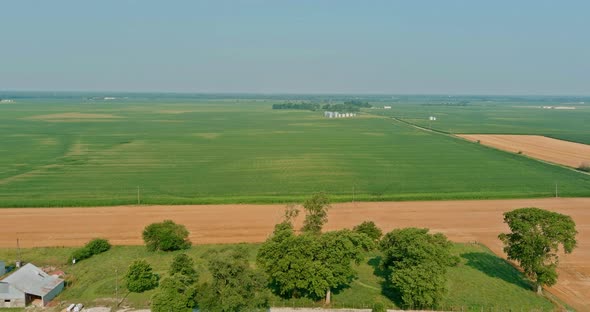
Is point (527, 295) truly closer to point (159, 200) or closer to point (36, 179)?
point (159, 200)

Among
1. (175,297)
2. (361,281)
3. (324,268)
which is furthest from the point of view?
(361,281)

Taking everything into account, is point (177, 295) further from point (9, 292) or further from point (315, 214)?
point (315, 214)

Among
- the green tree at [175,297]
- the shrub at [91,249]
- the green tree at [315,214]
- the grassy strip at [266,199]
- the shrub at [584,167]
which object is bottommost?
the shrub at [91,249]

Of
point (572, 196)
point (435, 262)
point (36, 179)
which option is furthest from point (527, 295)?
point (36, 179)

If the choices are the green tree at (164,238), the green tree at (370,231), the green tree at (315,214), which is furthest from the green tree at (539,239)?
the green tree at (164,238)

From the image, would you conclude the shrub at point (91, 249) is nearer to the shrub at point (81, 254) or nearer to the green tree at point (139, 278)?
the shrub at point (81, 254)

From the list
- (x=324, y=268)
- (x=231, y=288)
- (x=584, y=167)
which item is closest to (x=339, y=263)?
(x=324, y=268)

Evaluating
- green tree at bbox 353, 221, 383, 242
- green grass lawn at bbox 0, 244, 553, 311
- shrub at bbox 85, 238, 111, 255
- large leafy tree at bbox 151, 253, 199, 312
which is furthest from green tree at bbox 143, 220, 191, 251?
green tree at bbox 353, 221, 383, 242
